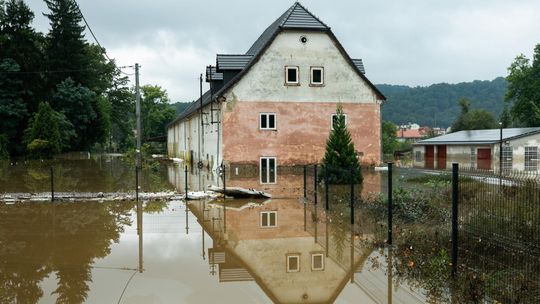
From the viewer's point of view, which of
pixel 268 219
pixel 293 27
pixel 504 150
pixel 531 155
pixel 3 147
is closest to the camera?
pixel 268 219

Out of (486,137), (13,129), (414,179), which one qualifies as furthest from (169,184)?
(13,129)

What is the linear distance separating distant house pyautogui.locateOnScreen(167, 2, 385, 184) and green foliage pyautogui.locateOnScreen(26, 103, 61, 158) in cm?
1982

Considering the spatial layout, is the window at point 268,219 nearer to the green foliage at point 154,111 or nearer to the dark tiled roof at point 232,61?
the dark tiled roof at point 232,61

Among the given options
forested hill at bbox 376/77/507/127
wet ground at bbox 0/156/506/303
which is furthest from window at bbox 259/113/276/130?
forested hill at bbox 376/77/507/127

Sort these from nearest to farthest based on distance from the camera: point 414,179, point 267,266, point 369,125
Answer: point 267,266 < point 414,179 < point 369,125

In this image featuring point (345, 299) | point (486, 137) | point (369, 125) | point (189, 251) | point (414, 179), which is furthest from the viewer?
point (486, 137)

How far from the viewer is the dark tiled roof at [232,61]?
3050 centimetres

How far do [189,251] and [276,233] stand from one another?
2.53m

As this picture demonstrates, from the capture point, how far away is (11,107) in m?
45.0

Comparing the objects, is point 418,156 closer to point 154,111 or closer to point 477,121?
point 477,121

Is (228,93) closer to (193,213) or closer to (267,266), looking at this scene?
(193,213)

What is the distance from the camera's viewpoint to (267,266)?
8523 millimetres

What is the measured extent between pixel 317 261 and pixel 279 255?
86 cm

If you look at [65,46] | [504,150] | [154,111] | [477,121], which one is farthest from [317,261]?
[154,111]
